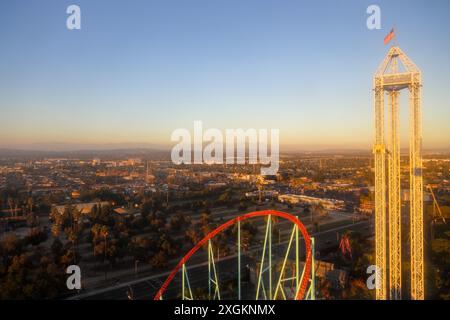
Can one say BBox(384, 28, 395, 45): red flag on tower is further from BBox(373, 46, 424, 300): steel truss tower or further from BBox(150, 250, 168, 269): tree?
BBox(150, 250, 168, 269): tree

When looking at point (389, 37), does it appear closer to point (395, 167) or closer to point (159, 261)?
point (395, 167)

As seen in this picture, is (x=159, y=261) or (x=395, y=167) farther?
(x=159, y=261)

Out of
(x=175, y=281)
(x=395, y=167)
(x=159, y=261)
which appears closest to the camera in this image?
(x=395, y=167)

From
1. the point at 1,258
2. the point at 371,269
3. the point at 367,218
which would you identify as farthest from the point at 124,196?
the point at 371,269

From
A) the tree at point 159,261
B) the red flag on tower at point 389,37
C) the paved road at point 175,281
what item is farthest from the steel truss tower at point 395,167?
the tree at point 159,261

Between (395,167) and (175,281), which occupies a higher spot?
(395,167)

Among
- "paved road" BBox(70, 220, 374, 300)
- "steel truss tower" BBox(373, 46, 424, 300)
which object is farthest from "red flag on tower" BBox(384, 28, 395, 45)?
"paved road" BBox(70, 220, 374, 300)

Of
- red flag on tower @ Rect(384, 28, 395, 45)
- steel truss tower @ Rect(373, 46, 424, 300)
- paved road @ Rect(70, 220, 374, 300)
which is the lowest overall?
paved road @ Rect(70, 220, 374, 300)

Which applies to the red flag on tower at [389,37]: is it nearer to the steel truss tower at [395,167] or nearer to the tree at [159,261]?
the steel truss tower at [395,167]

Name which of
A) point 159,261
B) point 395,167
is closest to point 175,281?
point 159,261

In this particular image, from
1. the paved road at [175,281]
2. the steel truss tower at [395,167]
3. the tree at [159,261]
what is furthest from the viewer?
the tree at [159,261]
